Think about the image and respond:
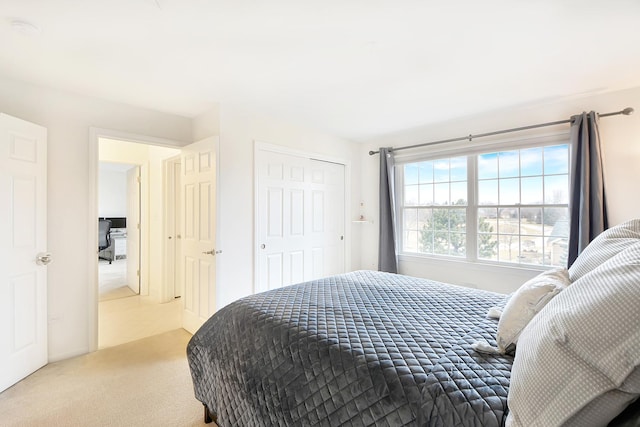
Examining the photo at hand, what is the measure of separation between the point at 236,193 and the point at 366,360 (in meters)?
2.31

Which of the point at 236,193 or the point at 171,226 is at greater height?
the point at 236,193

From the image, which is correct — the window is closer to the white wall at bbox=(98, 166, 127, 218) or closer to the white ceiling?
the white ceiling

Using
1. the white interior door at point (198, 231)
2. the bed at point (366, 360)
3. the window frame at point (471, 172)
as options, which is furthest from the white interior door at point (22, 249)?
the window frame at point (471, 172)

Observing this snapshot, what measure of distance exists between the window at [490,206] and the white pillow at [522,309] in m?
2.21

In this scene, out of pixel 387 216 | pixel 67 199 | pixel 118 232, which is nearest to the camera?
pixel 67 199

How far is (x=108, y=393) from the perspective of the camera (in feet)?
6.79

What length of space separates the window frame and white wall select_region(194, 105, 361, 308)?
1.86 meters

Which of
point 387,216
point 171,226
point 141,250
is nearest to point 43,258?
point 171,226

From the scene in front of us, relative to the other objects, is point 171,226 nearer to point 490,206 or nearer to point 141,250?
point 141,250

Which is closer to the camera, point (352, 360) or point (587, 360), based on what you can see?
point (587, 360)

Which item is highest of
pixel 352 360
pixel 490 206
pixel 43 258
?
pixel 490 206

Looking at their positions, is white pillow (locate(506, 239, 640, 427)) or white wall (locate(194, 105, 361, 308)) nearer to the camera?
white pillow (locate(506, 239, 640, 427))

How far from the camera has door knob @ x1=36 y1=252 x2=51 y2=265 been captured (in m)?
2.34

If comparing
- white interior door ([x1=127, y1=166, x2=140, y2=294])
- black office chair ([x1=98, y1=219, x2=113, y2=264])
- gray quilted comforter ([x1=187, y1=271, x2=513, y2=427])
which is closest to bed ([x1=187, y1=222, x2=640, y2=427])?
gray quilted comforter ([x1=187, y1=271, x2=513, y2=427])
